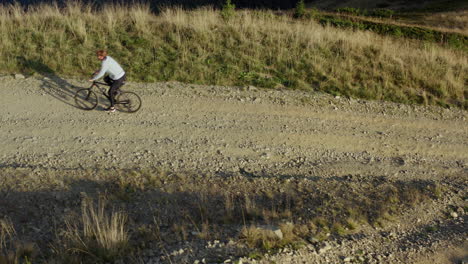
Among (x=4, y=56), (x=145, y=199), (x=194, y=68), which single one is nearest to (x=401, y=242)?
(x=145, y=199)

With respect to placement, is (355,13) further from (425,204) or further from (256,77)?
(425,204)

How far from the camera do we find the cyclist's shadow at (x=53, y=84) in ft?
39.9

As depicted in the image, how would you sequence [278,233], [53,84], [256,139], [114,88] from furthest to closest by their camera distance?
1. [53,84]
2. [114,88]
3. [256,139]
4. [278,233]

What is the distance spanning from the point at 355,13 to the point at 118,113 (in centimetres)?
3348

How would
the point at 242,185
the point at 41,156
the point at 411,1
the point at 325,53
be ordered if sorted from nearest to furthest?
the point at 242,185 → the point at 41,156 → the point at 325,53 → the point at 411,1

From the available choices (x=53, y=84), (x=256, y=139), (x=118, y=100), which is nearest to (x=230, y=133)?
(x=256, y=139)

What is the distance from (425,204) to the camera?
781cm

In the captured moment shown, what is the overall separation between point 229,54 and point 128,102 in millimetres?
5077

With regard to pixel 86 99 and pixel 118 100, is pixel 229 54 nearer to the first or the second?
pixel 118 100

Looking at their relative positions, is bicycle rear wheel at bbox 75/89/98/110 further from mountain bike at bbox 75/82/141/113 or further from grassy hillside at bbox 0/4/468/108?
grassy hillside at bbox 0/4/468/108

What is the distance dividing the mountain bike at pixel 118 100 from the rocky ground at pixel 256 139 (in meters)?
0.25

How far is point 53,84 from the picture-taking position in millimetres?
12820

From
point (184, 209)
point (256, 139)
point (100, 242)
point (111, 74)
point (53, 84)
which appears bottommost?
point (184, 209)

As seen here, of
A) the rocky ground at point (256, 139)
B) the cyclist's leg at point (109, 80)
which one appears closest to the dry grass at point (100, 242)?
the rocky ground at point (256, 139)
